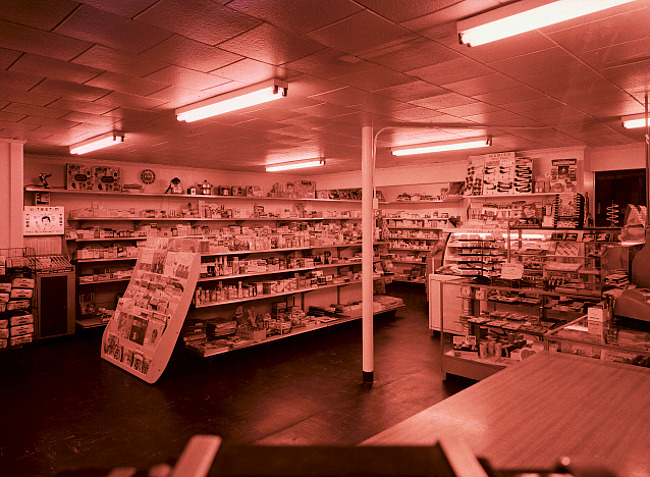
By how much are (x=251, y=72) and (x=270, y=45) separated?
688 mm

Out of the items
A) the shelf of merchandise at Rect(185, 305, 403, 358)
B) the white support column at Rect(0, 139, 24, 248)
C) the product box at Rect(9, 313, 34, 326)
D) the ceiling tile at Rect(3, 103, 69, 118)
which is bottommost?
the shelf of merchandise at Rect(185, 305, 403, 358)

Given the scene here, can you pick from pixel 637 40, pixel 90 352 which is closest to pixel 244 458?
pixel 637 40

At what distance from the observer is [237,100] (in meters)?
4.64

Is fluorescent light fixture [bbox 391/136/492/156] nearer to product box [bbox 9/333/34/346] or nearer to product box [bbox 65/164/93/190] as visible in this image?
product box [bbox 65/164/93/190]

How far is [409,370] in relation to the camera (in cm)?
604

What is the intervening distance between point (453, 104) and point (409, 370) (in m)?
3.39

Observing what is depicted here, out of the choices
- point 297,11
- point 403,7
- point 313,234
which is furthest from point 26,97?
point 313,234

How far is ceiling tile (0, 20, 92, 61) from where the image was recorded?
10.1 feet

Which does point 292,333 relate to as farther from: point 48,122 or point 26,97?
point 26,97

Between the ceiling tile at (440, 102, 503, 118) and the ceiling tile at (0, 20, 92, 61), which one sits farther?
→ the ceiling tile at (440, 102, 503, 118)

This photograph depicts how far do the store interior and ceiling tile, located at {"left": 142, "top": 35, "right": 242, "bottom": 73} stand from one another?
0.02m

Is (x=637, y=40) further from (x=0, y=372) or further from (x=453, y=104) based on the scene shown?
(x=0, y=372)

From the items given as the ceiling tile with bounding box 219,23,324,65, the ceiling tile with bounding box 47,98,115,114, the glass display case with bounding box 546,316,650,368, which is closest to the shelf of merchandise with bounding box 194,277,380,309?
the ceiling tile with bounding box 47,98,115,114

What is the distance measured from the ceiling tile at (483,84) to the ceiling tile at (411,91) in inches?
5.7
